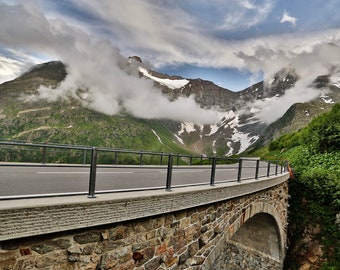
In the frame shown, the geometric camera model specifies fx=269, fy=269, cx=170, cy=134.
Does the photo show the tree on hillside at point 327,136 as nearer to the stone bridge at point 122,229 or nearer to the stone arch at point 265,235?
the stone arch at point 265,235

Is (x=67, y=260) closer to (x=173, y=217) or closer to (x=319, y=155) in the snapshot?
(x=173, y=217)

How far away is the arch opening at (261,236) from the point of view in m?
14.9

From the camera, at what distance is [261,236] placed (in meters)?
15.9

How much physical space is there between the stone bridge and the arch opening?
742 cm

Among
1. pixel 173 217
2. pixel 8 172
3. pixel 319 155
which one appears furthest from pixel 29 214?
pixel 319 155

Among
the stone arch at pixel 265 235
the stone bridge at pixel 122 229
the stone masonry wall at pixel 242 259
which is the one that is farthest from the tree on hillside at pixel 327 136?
the stone bridge at pixel 122 229

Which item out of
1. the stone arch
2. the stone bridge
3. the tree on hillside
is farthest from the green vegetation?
the stone bridge

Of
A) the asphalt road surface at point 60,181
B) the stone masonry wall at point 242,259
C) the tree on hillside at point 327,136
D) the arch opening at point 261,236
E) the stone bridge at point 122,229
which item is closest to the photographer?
the stone bridge at point 122,229

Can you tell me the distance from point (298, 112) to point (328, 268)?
421ft

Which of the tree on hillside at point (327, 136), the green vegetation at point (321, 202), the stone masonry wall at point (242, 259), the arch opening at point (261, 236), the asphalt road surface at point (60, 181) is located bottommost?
the stone masonry wall at point (242, 259)

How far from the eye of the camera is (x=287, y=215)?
57.0 ft

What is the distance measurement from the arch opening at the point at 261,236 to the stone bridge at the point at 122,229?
7425mm

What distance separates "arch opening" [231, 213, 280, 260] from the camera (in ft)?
48.9

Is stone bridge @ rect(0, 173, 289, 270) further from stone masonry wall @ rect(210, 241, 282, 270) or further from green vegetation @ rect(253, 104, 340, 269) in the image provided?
green vegetation @ rect(253, 104, 340, 269)
